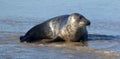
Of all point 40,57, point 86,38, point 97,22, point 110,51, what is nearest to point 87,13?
point 97,22

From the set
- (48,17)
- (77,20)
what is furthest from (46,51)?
(48,17)

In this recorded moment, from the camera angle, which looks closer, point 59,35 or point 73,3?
point 59,35

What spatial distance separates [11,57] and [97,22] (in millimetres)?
6040

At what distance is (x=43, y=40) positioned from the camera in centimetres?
1052

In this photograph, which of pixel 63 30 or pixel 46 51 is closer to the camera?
pixel 46 51

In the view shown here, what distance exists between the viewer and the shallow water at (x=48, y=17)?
8.35 m

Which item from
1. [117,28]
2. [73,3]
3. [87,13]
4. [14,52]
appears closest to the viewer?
[14,52]

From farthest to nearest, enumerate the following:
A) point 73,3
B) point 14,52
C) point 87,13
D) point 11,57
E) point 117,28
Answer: point 73,3
point 87,13
point 117,28
point 14,52
point 11,57

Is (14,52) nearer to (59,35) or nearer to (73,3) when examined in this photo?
(59,35)

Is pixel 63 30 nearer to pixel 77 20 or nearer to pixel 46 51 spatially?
pixel 77 20

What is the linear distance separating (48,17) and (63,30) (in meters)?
3.83

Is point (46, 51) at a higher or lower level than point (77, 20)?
lower

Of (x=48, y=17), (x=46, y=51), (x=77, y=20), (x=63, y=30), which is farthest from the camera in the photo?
(x=48, y=17)

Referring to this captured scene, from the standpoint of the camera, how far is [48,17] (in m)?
14.3
